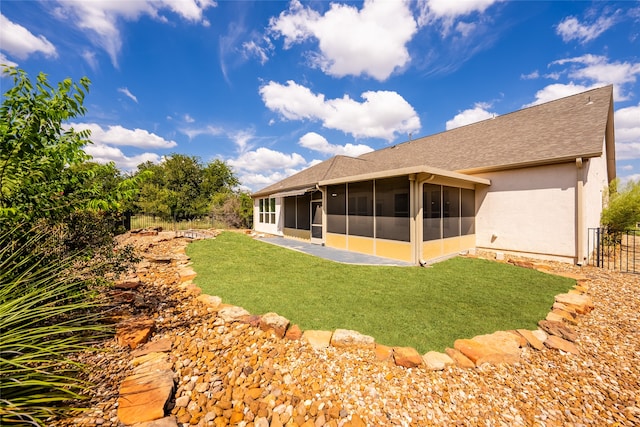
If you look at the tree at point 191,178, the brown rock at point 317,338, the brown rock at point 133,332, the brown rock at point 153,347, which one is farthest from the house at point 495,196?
the tree at point 191,178

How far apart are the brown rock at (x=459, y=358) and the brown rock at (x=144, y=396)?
376 centimetres

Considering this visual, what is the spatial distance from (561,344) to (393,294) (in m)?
3.02

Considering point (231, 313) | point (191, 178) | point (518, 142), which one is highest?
point (191, 178)

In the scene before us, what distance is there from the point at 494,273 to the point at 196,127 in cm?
2755

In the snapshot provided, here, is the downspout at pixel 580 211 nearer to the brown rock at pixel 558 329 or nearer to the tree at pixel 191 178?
the brown rock at pixel 558 329

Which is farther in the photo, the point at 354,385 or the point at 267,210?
the point at 267,210

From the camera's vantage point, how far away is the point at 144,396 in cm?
243

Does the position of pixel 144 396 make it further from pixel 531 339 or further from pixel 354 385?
pixel 531 339

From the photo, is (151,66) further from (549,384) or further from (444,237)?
(549,384)

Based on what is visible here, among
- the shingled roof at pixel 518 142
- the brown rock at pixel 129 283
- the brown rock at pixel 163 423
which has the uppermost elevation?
the shingled roof at pixel 518 142

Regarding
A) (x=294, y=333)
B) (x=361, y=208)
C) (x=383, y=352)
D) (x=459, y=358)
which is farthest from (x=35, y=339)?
(x=361, y=208)

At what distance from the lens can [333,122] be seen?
29984 millimetres

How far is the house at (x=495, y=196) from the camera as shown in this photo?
9.09 m

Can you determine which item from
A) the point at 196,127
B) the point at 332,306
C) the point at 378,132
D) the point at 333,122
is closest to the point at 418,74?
the point at 333,122
